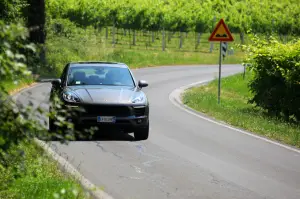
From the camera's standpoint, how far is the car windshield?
49.5ft

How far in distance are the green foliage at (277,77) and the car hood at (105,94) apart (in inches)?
248

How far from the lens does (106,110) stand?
1375 centimetres

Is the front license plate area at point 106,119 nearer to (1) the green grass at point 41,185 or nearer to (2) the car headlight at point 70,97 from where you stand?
(2) the car headlight at point 70,97

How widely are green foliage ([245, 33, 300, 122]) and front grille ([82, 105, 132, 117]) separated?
22.3 feet

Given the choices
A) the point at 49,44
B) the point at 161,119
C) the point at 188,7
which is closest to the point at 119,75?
the point at 161,119

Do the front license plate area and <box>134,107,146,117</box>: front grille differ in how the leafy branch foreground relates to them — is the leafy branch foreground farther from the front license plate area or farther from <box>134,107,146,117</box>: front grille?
<box>134,107,146,117</box>: front grille

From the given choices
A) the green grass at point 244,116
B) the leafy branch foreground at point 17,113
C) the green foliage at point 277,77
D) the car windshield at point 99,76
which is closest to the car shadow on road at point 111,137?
the car windshield at point 99,76

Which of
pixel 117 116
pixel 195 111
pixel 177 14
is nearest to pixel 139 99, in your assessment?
pixel 117 116

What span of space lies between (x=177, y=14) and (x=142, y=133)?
60.5 m

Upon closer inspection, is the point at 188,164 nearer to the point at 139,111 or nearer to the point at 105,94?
the point at 139,111

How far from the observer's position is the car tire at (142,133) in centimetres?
1440

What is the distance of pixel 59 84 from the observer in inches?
596

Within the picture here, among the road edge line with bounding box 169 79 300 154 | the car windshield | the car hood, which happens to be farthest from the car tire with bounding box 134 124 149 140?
the road edge line with bounding box 169 79 300 154

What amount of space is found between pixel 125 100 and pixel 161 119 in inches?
201
